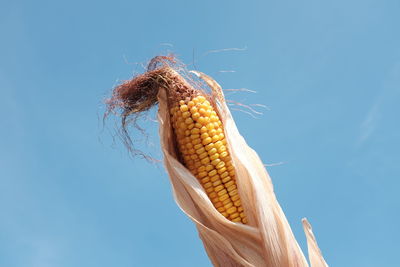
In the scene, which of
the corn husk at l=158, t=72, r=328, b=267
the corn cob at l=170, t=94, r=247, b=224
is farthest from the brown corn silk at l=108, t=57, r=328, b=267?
the corn cob at l=170, t=94, r=247, b=224

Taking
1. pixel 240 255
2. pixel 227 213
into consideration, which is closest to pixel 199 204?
pixel 227 213

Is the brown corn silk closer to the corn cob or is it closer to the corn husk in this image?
the corn husk

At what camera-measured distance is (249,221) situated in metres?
5.96

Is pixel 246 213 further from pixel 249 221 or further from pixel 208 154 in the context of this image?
pixel 208 154

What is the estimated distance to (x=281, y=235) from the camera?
5.81 meters

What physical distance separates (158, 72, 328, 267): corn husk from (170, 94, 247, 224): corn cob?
0.14m

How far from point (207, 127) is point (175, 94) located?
759mm

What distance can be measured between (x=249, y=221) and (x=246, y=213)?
109 millimetres

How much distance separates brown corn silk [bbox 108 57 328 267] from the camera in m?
5.78

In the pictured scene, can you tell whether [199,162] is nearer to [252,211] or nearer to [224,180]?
[224,180]

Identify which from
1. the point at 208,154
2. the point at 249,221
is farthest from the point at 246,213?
the point at 208,154

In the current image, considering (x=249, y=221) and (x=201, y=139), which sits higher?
(x=201, y=139)

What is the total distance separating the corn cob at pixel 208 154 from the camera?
6.18 metres

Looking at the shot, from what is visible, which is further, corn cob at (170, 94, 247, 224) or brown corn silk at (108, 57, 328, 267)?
corn cob at (170, 94, 247, 224)
